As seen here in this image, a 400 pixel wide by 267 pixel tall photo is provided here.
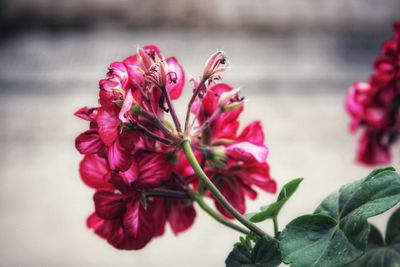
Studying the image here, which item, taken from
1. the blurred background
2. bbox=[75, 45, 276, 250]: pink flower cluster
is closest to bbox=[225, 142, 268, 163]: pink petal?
bbox=[75, 45, 276, 250]: pink flower cluster

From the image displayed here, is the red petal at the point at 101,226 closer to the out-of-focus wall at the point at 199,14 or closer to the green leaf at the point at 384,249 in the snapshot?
the green leaf at the point at 384,249

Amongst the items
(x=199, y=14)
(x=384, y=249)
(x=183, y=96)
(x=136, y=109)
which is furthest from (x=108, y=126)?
(x=199, y=14)

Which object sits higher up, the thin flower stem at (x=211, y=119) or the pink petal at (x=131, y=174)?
the thin flower stem at (x=211, y=119)

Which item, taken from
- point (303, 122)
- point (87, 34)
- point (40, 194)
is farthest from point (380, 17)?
point (40, 194)

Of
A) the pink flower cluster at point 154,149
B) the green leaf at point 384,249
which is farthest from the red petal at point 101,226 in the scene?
the green leaf at point 384,249

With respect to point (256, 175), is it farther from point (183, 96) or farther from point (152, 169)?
point (183, 96)

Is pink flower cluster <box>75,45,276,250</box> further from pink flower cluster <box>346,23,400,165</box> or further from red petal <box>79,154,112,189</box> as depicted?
pink flower cluster <box>346,23,400,165</box>
